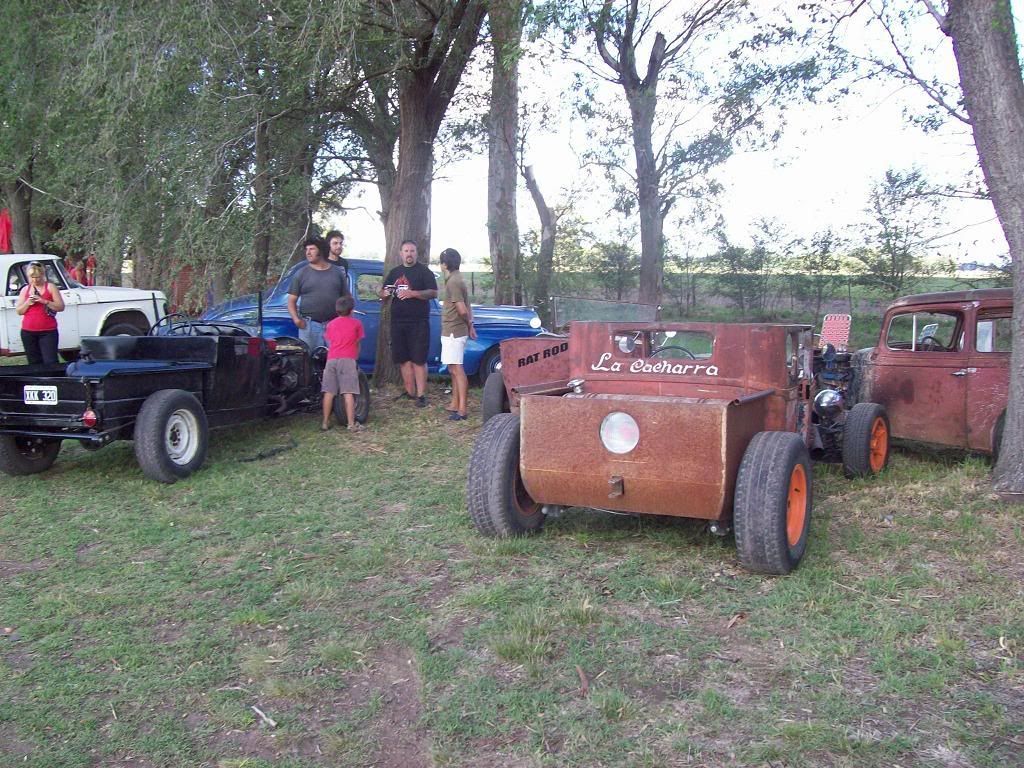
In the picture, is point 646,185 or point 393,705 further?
point 646,185

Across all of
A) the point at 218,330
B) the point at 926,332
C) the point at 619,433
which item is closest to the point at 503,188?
the point at 218,330

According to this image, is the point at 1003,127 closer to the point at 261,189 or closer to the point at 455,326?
the point at 455,326

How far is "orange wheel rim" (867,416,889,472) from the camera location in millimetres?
6738

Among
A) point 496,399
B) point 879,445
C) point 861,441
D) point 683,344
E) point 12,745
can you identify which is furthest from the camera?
point 496,399

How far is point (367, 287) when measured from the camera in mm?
11094

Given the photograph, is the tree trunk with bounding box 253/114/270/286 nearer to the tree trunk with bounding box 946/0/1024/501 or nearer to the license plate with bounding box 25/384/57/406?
the license plate with bounding box 25/384/57/406

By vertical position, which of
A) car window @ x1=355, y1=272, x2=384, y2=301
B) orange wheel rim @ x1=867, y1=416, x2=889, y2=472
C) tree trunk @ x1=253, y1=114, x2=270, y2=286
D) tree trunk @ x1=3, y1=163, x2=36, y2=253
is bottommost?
orange wheel rim @ x1=867, y1=416, x2=889, y2=472

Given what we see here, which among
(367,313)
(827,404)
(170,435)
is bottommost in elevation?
(170,435)

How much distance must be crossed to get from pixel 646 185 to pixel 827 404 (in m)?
9.48

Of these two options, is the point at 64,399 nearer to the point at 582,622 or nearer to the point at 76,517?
the point at 76,517

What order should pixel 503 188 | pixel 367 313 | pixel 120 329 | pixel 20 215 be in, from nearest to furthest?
pixel 367 313, pixel 120 329, pixel 503 188, pixel 20 215

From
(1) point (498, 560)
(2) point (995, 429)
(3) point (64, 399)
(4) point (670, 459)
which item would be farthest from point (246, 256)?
(2) point (995, 429)

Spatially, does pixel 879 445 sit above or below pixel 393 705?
above

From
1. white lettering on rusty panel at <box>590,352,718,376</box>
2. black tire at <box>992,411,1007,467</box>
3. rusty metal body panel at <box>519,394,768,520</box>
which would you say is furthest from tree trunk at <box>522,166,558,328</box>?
rusty metal body panel at <box>519,394,768,520</box>
